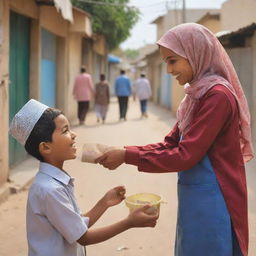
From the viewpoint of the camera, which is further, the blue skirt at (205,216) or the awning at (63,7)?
the awning at (63,7)

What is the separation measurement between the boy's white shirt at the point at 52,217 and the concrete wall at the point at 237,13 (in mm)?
9597

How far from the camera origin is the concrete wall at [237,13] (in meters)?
11.2

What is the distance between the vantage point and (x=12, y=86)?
23.9 ft

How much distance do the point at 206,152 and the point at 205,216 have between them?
317mm

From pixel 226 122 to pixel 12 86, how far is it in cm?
575

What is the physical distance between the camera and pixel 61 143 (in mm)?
2160

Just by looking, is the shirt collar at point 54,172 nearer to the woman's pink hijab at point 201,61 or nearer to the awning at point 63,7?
the woman's pink hijab at point 201,61

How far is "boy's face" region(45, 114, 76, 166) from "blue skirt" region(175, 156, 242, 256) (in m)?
0.58

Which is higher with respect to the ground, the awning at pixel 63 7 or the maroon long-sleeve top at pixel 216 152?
the awning at pixel 63 7

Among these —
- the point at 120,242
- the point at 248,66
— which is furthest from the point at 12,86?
the point at 248,66

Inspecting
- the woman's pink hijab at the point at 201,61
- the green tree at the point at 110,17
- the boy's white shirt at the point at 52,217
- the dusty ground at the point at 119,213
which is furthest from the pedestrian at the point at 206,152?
the green tree at the point at 110,17

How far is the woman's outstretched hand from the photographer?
85.0 inches

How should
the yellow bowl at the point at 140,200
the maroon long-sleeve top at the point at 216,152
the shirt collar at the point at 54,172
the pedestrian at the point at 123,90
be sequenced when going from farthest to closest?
1. the pedestrian at the point at 123,90
2. the yellow bowl at the point at 140,200
3. the shirt collar at the point at 54,172
4. the maroon long-sleeve top at the point at 216,152

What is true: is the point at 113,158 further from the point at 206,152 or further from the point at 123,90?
the point at 123,90
